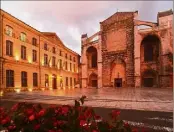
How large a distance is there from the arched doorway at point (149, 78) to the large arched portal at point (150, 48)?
219 cm

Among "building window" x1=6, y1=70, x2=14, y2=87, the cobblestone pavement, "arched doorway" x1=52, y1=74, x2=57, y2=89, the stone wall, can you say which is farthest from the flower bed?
"arched doorway" x1=52, y1=74, x2=57, y2=89

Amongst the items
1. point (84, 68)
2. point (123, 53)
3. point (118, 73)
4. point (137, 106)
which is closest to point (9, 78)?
point (84, 68)

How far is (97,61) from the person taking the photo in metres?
33.3

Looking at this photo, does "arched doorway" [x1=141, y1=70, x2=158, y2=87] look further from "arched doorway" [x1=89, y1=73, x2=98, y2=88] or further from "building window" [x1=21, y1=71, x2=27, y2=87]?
"building window" [x1=21, y1=71, x2=27, y2=87]

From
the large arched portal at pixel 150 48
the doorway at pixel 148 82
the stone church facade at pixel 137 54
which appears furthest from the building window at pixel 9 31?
the doorway at pixel 148 82

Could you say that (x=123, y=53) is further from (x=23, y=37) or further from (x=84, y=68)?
(x=23, y=37)

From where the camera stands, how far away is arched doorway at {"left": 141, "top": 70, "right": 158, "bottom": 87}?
1129 inches

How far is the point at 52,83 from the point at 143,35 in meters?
17.5

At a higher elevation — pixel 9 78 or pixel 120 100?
pixel 9 78

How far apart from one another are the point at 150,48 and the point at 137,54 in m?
2.70

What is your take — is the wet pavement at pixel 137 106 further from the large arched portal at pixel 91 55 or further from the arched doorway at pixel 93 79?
the large arched portal at pixel 91 55

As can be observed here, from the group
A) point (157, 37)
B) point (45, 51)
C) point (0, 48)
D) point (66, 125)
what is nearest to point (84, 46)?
point (45, 51)

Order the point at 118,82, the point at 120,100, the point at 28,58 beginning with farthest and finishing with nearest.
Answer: the point at 118,82 → the point at 28,58 → the point at 120,100

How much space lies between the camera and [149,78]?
95.5 feet
